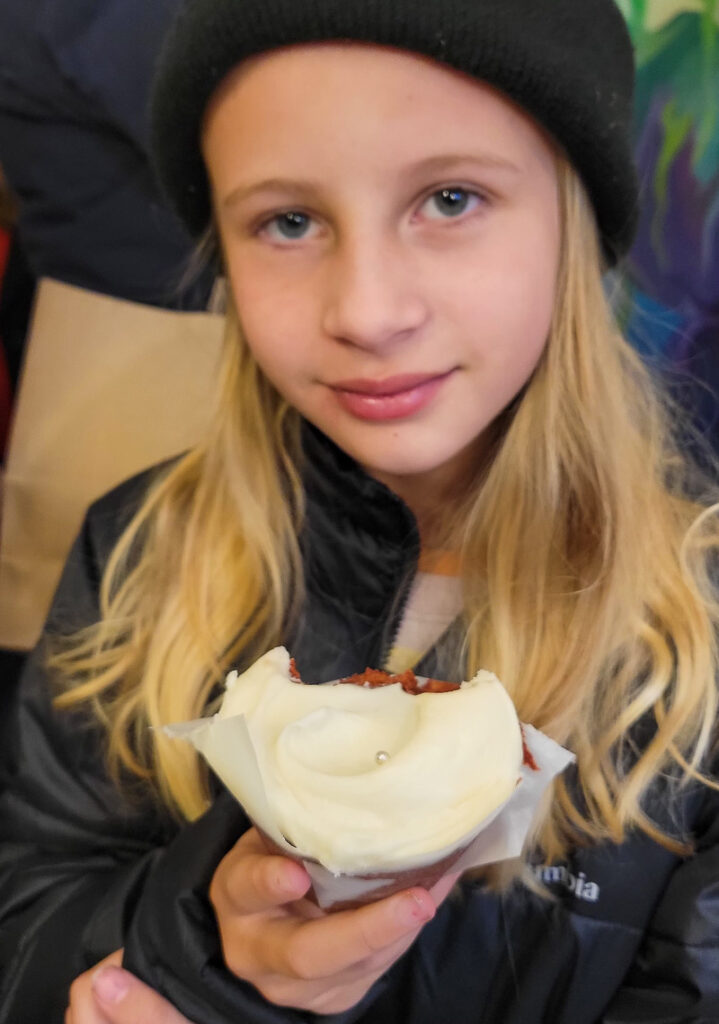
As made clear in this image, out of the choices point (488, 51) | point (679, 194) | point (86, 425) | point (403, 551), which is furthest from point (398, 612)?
point (679, 194)

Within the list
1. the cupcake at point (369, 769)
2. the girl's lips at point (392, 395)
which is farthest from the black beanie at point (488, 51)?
the cupcake at point (369, 769)

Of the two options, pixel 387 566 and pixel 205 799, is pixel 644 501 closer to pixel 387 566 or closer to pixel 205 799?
pixel 387 566

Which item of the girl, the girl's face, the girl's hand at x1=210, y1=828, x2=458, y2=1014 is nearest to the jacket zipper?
the girl

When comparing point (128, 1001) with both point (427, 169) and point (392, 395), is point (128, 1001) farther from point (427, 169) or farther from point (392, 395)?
point (427, 169)

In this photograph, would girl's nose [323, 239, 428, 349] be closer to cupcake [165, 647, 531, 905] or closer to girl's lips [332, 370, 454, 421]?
girl's lips [332, 370, 454, 421]

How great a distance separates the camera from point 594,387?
2.97 feet

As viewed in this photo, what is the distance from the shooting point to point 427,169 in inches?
28.7

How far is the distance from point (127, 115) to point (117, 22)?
6.1 inches

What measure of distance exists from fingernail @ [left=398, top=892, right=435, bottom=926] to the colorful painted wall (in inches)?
40.4

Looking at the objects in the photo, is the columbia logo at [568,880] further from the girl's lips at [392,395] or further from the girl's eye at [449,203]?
the girl's eye at [449,203]

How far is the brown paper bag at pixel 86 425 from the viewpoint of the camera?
1.41m

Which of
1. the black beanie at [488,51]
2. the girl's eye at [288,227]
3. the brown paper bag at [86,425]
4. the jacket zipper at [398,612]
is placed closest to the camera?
the black beanie at [488,51]

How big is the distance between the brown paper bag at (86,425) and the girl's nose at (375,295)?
0.68 m

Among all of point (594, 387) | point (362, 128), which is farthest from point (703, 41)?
point (362, 128)
